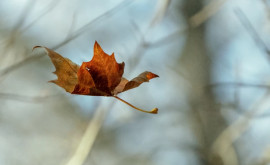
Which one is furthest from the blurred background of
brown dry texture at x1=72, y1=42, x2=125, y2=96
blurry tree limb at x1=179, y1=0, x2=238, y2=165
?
brown dry texture at x1=72, y1=42, x2=125, y2=96

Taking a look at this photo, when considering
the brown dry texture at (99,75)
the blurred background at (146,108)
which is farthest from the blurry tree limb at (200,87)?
the brown dry texture at (99,75)

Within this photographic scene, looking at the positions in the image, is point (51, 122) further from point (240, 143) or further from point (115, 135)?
point (240, 143)

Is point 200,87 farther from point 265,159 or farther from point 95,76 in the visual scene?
point 95,76

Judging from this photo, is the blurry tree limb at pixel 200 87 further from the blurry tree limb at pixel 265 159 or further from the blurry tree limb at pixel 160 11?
the blurry tree limb at pixel 160 11

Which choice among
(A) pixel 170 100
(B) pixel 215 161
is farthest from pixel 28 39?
(B) pixel 215 161

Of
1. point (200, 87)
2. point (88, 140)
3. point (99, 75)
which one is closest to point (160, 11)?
point (88, 140)
